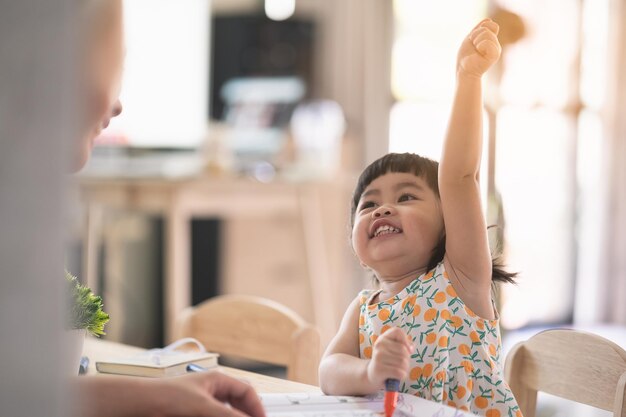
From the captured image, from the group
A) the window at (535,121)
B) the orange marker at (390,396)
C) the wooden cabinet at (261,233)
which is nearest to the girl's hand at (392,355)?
the orange marker at (390,396)

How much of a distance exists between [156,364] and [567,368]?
1.64ft

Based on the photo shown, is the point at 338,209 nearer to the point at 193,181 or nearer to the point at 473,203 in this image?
the point at 193,181

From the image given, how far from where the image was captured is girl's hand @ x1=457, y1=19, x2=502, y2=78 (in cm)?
75

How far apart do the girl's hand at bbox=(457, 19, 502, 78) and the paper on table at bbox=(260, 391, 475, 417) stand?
0.31m

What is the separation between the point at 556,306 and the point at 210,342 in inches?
144

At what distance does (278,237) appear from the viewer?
374 cm

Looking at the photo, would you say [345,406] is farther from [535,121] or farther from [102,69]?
[535,121]

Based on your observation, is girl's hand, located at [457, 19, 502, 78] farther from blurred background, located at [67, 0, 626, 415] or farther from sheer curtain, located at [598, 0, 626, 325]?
sheer curtain, located at [598, 0, 626, 325]

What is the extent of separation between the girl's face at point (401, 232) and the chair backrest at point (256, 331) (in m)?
0.37

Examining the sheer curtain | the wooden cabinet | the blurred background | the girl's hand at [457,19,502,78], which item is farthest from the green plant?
the sheer curtain

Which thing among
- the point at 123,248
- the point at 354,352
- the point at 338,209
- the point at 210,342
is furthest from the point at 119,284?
the point at 354,352

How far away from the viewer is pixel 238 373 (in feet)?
3.46

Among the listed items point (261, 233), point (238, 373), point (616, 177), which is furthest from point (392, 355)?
point (616, 177)

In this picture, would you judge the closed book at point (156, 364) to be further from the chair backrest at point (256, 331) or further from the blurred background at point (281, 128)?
the blurred background at point (281, 128)
